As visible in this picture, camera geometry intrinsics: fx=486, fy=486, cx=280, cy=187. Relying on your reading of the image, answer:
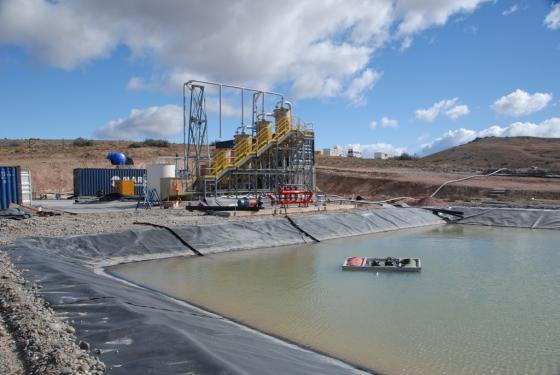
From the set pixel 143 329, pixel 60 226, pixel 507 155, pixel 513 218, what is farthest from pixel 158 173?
pixel 507 155

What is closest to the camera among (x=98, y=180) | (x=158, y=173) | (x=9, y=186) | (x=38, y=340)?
(x=38, y=340)

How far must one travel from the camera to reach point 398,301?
9773mm

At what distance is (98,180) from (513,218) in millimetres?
26672

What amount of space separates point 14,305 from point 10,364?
6.70 feet

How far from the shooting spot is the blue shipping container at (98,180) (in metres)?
34.2

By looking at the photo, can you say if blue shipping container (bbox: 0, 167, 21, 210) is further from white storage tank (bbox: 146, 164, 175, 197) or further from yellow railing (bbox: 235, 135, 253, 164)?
yellow railing (bbox: 235, 135, 253, 164)

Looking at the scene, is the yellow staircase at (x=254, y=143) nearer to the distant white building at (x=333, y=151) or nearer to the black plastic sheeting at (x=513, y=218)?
the black plastic sheeting at (x=513, y=218)

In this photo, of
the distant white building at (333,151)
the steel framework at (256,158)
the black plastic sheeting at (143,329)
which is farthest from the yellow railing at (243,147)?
the distant white building at (333,151)

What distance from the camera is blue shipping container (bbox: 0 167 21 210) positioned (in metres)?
21.9

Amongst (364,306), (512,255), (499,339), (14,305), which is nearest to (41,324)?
(14,305)

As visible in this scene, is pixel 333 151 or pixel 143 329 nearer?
Answer: pixel 143 329

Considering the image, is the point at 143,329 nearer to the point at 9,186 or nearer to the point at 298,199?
the point at 298,199

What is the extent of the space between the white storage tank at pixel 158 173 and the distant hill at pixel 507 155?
1669 inches

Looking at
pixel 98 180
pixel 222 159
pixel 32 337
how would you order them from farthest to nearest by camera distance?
pixel 98 180, pixel 222 159, pixel 32 337
